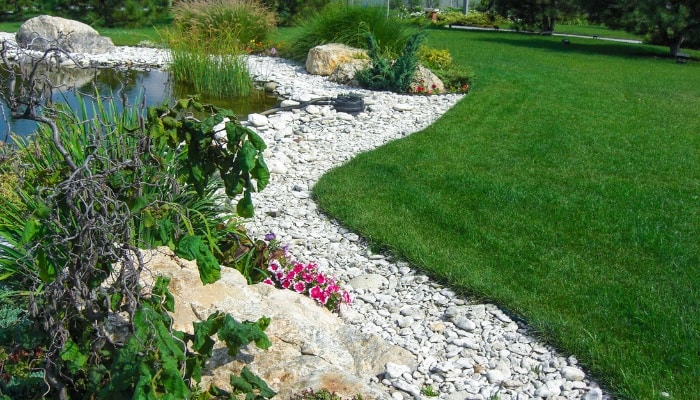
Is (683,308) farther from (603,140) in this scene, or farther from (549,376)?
(603,140)

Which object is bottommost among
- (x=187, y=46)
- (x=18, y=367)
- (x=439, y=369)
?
(x=439, y=369)

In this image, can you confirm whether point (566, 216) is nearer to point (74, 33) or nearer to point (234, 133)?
point (234, 133)

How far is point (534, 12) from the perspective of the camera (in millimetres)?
24047

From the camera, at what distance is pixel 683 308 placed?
13.0 feet

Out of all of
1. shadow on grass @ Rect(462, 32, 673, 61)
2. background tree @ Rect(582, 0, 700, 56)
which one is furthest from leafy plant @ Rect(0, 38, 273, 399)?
background tree @ Rect(582, 0, 700, 56)

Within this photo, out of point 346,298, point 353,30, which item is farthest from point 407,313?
point 353,30

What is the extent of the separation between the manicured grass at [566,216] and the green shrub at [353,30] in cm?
307

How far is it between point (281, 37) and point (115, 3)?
7184 millimetres

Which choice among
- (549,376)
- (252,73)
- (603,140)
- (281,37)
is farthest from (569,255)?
(281,37)

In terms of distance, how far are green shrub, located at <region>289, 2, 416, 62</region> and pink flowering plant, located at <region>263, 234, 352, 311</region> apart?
7816 mm

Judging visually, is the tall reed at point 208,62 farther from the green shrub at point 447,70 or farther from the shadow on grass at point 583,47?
the shadow on grass at point 583,47

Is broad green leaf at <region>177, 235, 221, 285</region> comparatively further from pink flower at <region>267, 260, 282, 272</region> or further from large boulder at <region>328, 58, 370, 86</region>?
large boulder at <region>328, 58, 370, 86</region>

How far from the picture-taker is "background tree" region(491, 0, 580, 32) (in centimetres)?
2342

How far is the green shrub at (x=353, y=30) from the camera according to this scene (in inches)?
487
